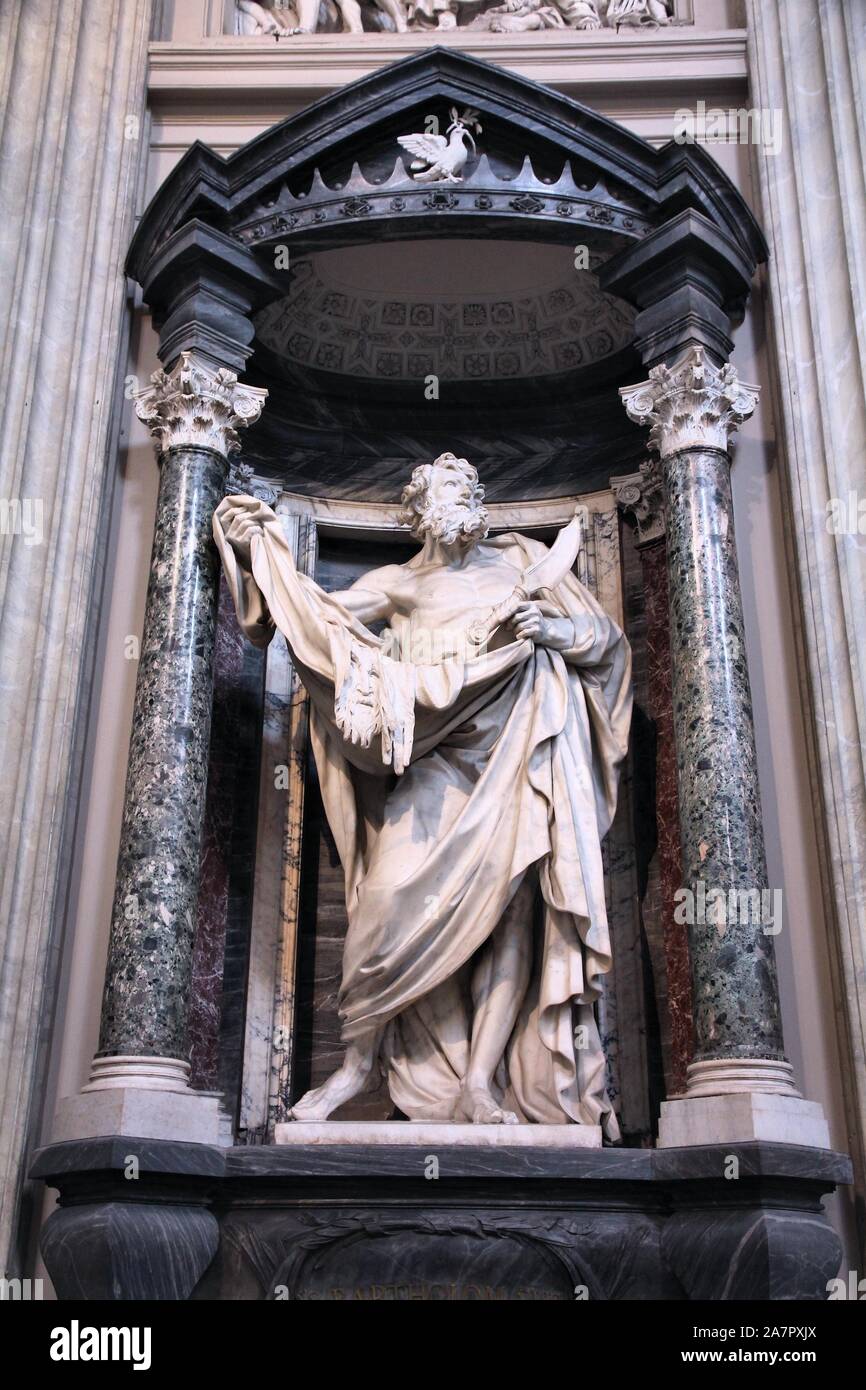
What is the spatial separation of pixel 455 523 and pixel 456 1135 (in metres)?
2.45

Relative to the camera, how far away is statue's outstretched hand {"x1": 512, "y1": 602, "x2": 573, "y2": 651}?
5.68 metres

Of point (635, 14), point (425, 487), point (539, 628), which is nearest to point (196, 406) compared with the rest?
point (425, 487)

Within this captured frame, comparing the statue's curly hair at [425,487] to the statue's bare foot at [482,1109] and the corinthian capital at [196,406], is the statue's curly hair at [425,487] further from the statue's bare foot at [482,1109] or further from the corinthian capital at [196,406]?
the statue's bare foot at [482,1109]

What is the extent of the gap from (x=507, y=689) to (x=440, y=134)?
2374mm

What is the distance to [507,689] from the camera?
575cm

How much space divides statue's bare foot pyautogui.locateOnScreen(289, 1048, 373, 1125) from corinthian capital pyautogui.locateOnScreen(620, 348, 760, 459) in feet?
8.52

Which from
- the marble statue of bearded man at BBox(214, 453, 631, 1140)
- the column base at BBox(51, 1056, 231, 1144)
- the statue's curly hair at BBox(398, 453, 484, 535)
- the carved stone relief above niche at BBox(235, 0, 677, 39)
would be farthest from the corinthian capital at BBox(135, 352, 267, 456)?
the column base at BBox(51, 1056, 231, 1144)

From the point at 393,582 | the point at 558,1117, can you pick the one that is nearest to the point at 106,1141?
the point at 558,1117

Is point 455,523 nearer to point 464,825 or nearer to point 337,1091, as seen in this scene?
point 464,825

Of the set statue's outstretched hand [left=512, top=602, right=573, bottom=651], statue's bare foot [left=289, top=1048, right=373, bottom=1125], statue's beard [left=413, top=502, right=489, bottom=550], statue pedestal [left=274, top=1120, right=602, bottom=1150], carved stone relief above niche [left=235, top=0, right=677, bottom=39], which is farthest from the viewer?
carved stone relief above niche [left=235, top=0, right=677, bottom=39]

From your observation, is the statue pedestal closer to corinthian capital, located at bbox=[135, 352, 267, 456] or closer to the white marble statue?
corinthian capital, located at bbox=[135, 352, 267, 456]

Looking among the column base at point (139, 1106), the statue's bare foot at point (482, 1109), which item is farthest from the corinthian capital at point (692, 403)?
the column base at point (139, 1106)
